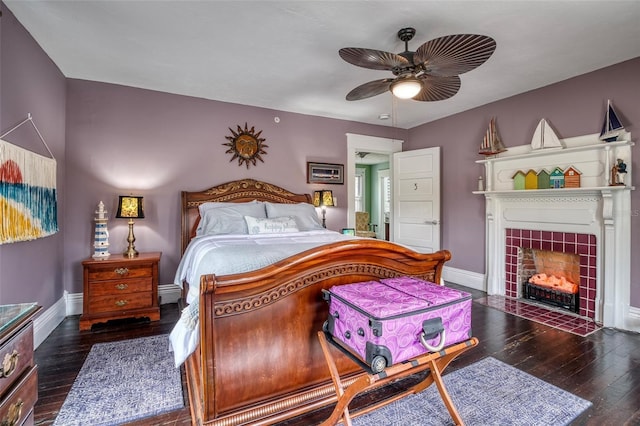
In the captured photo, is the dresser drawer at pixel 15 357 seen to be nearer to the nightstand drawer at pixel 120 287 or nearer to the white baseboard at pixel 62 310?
the white baseboard at pixel 62 310

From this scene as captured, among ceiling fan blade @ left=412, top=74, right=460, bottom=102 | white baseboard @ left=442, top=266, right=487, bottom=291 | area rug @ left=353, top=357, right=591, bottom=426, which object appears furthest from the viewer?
white baseboard @ left=442, top=266, right=487, bottom=291

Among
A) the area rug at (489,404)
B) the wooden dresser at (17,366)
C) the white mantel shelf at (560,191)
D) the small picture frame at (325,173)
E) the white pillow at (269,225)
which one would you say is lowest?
the area rug at (489,404)

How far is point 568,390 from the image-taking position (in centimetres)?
202

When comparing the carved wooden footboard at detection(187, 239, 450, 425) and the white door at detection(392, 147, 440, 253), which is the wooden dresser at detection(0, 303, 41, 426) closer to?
the carved wooden footboard at detection(187, 239, 450, 425)

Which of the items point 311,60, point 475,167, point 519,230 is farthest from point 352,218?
point 311,60

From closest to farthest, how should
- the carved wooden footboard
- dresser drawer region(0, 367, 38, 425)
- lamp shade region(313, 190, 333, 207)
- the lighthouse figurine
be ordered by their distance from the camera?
1. dresser drawer region(0, 367, 38, 425)
2. the carved wooden footboard
3. the lighthouse figurine
4. lamp shade region(313, 190, 333, 207)

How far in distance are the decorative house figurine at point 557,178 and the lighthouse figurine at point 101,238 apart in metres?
4.83

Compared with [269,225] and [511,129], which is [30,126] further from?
[511,129]

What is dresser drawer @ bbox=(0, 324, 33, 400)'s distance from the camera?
0.88 m

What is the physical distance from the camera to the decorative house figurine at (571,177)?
3289 millimetres

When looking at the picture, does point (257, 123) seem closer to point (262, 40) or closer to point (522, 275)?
point (262, 40)

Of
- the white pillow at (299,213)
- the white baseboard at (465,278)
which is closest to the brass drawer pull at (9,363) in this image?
the white pillow at (299,213)

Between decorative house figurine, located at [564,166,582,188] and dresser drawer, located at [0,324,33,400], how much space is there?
4.34 metres

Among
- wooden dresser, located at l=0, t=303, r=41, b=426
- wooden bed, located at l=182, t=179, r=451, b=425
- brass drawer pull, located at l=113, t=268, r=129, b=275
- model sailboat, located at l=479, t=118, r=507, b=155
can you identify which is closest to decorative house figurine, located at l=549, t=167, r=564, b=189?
model sailboat, located at l=479, t=118, r=507, b=155
